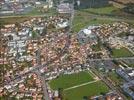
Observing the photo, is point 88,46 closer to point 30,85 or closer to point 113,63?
point 113,63

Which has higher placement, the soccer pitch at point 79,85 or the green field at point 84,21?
the green field at point 84,21

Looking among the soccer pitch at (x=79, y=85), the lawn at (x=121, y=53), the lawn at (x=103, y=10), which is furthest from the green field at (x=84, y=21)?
the soccer pitch at (x=79, y=85)

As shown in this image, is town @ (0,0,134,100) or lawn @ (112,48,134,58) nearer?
town @ (0,0,134,100)

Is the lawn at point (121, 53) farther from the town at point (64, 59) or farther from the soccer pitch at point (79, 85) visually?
the soccer pitch at point (79, 85)

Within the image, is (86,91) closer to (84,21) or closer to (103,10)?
(84,21)

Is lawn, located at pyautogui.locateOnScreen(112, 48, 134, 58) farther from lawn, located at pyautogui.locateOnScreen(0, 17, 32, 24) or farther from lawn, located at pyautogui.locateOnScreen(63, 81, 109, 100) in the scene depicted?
lawn, located at pyautogui.locateOnScreen(0, 17, 32, 24)

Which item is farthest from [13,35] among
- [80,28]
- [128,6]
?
[128,6]

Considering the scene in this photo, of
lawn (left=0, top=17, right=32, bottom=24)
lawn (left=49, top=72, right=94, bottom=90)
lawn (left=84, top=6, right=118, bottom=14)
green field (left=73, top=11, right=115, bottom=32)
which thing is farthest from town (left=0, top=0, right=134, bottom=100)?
lawn (left=84, top=6, right=118, bottom=14)
